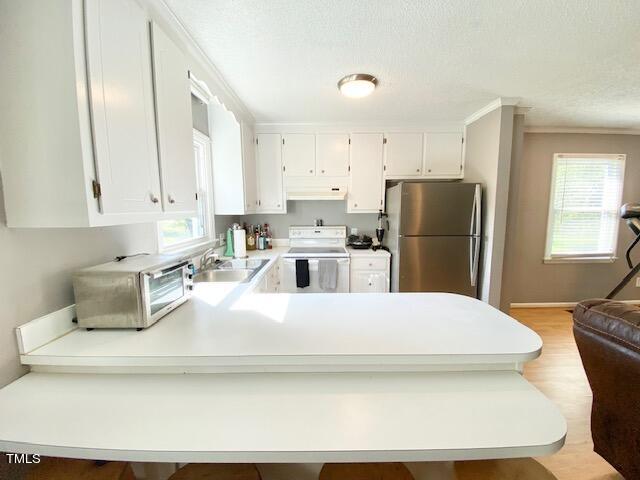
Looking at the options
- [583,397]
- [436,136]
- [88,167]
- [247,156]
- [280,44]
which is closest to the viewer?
[88,167]

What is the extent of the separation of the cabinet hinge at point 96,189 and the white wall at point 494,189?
2.86 meters

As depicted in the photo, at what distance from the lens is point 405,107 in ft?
8.23

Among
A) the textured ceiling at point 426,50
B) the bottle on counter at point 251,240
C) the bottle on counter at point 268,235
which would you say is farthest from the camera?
the bottle on counter at point 268,235

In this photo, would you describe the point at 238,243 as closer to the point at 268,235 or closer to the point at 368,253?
the point at 268,235

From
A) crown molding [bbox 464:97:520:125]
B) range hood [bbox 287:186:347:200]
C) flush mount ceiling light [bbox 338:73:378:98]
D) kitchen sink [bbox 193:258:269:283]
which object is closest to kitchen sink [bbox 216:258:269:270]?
kitchen sink [bbox 193:258:269:283]

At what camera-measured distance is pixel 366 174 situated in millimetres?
3092

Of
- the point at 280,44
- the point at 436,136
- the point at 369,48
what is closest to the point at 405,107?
the point at 436,136

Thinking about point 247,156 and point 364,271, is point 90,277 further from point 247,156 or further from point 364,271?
point 364,271

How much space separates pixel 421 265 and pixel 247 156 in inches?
86.1

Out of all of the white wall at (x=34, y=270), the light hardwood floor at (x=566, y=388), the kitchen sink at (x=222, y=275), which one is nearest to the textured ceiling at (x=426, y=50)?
the white wall at (x=34, y=270)

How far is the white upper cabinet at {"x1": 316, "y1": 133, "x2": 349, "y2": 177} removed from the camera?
3.04m

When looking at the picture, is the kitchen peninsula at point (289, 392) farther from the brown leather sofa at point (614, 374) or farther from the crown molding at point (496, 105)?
the crown molding at point (496, 105)

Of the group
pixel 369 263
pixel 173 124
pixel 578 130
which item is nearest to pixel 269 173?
pixel 369 263

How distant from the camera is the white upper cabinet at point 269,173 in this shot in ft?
10.0
